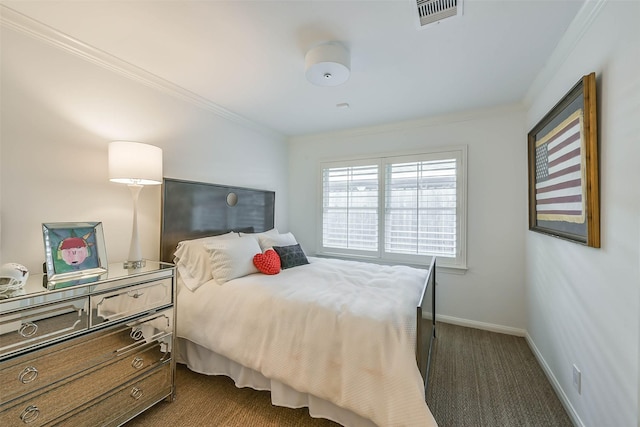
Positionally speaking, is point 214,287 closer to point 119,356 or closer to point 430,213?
point 119,356

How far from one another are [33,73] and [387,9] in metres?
2.31

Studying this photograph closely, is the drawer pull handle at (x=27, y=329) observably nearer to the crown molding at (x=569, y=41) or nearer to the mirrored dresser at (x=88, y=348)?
the mirrored dresser at (x=88, y=348)

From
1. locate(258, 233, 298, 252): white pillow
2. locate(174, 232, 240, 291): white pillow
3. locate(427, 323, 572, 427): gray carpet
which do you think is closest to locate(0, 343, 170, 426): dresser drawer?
locate(174, 232, 240, 291): white pillow

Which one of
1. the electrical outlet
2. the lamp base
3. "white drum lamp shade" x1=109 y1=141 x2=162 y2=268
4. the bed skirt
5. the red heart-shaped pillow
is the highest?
"white drum lamp shade" x1=109 y1=141 x2=162 y2=268

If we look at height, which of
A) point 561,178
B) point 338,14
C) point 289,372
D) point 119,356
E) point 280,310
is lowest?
point 289,372

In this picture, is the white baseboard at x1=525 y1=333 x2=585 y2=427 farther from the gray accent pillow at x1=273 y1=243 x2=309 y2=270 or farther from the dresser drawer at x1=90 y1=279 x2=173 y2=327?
the dresser drawer at x1=90 y1=279 x2=173 y2=327

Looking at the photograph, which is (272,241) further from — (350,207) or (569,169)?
(569,169)

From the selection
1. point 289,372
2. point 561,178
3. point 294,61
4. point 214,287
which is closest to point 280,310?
point 289,372

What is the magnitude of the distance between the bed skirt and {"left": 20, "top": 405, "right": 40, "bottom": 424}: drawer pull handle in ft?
2.99

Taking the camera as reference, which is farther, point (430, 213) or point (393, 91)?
point (430, 213)

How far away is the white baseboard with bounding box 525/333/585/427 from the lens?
1.58 metres

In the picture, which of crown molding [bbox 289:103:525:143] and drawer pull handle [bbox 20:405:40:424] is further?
crown molding [bbox 289:103:525:143]

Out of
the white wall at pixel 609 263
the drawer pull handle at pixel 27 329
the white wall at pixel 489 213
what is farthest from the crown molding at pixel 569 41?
the drawer pull handle at pixel 27 329

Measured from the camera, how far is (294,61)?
6.63 ft
